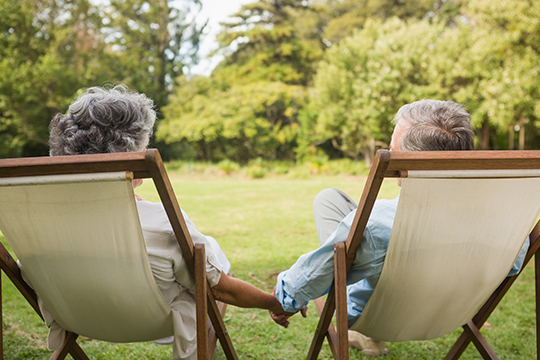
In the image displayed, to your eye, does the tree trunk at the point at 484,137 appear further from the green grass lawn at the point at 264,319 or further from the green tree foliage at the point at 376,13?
the green grass lawn at the point at 264,319

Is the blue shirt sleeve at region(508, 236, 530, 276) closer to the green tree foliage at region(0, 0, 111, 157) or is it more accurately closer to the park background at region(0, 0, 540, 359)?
the park background at region(0, 0, 540, 359)

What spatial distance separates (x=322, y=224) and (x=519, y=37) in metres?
10.3

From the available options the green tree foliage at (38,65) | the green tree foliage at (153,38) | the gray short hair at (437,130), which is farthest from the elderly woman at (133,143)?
the green tree foliage at (153,38)

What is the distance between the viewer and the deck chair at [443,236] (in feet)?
3.38

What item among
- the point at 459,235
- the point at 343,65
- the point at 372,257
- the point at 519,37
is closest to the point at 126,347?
the point at 372,257

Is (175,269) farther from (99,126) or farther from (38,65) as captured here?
(38,65)

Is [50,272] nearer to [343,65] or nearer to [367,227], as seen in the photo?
[367,227]

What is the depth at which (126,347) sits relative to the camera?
2.11m

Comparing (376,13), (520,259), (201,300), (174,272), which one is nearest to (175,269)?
(174,272)

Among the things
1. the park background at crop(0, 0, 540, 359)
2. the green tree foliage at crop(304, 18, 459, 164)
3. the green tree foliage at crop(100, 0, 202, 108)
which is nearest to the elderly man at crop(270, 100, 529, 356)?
the park background at crop(0, 0, 540, 359)

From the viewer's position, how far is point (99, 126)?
49.4 inches

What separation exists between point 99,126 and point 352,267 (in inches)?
33.9

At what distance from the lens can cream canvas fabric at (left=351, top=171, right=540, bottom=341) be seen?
3.62 ft

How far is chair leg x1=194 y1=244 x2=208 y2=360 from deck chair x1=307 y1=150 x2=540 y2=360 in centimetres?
38
